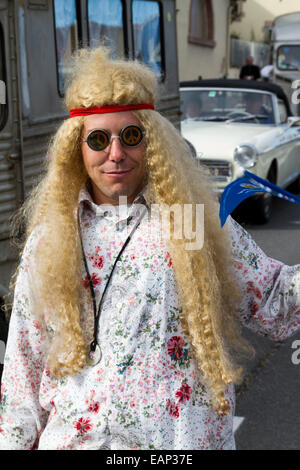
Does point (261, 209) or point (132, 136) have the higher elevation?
point (132, 136)

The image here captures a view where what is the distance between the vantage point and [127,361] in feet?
5.67

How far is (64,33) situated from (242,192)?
3.48 m

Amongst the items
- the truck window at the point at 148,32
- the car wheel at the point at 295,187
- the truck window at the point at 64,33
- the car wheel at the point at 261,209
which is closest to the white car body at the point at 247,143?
the car wheel at the point at 261,209

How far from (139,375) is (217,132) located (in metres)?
7.91

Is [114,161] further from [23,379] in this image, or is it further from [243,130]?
[243,130]

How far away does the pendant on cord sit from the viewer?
177 cm

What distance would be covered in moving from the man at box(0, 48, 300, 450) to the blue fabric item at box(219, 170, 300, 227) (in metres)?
0.09

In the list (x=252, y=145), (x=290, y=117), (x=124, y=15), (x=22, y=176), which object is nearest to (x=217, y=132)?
(x=252, y=145)

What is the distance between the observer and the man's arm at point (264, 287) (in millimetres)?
1909

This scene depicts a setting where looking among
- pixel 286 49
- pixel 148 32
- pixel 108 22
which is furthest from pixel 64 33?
pixel 286 49

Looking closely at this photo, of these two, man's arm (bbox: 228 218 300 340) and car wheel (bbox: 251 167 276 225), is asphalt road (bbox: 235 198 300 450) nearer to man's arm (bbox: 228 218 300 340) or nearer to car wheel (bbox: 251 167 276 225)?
man's arm (bbox: 228 218 300 340)

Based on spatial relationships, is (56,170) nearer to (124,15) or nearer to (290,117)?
(124,15)

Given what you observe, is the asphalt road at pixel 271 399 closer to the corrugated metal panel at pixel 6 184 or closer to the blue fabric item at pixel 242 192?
the blue fabric item at pixel 242 192

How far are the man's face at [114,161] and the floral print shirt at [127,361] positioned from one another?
0.18 ft
